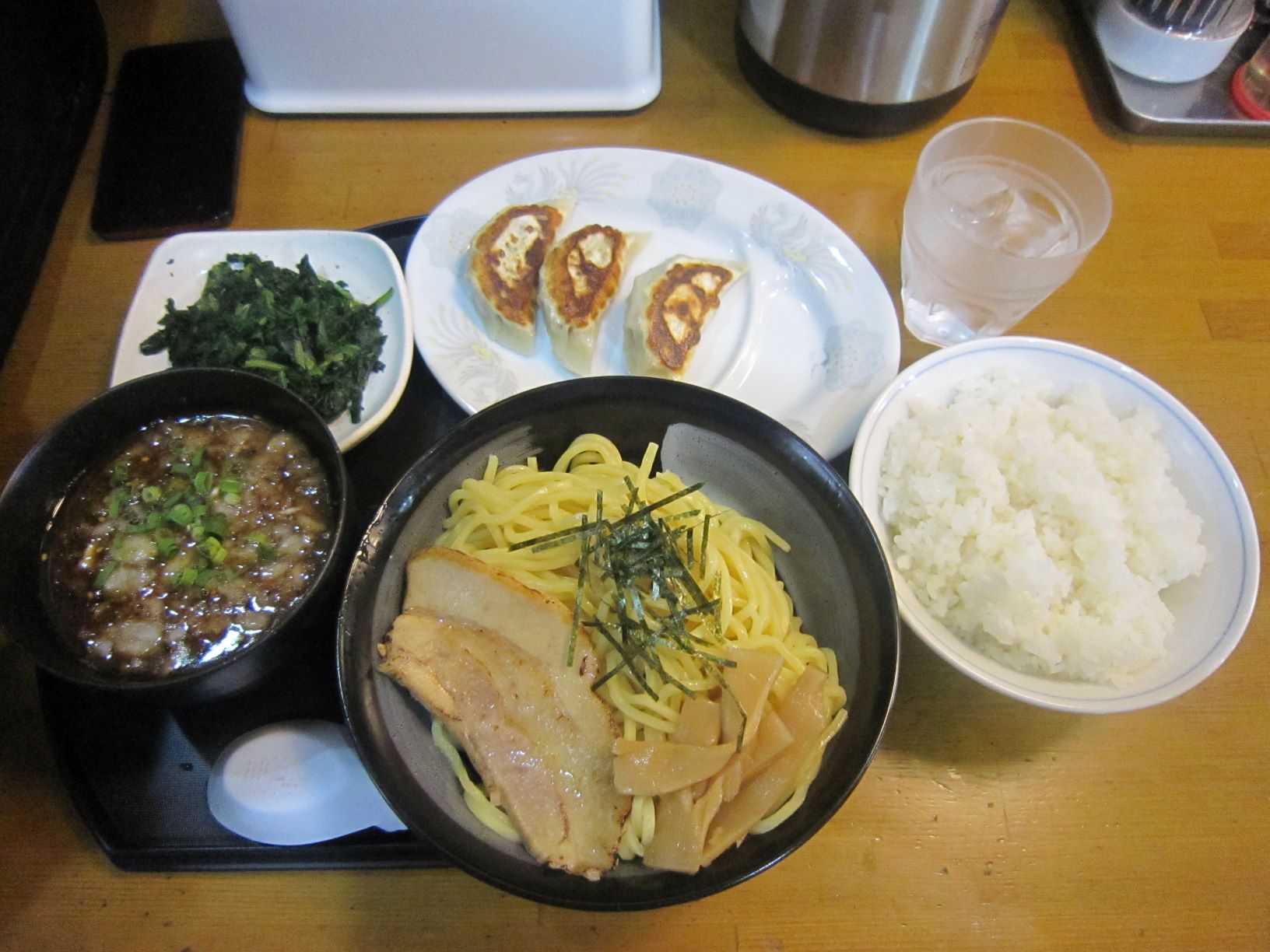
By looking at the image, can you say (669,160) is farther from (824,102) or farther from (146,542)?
(146,542)

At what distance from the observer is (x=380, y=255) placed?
1.83 meters

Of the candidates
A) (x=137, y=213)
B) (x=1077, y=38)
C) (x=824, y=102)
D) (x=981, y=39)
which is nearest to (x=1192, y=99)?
(x=1077, y=38)

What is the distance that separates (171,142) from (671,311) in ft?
4.89

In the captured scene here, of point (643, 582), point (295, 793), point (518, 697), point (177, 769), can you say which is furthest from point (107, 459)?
point (643, 582)

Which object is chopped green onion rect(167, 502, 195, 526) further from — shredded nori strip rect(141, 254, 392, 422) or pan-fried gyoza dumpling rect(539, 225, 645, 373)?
pan-fried gyoza dumpling rect(539, 225, 645, 373)

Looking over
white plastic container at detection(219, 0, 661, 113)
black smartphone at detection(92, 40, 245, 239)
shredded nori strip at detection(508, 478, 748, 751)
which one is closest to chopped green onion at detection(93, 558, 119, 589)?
shredded nori strip at detection(508, 478, 748, 751)

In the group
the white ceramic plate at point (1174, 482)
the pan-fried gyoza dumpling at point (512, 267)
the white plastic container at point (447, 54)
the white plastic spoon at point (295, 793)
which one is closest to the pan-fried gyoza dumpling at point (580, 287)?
the pan-fried gyoza dumpling at point (512, 267)

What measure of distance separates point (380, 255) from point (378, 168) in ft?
1.75

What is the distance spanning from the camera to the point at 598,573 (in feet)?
4.41

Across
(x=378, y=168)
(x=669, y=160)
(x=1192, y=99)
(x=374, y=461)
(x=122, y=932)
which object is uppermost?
(x=1192, y=99)

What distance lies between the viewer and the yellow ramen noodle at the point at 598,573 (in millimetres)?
1256

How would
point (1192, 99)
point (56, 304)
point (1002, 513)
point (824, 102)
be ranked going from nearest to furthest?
point (1002, 513) < point (56, 304) < point (824, 102) < point (1192, 99)

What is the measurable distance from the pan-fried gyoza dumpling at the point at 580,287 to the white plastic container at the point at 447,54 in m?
0.56

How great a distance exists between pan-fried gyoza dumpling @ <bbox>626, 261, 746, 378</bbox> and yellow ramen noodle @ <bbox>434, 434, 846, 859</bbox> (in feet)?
1.29
